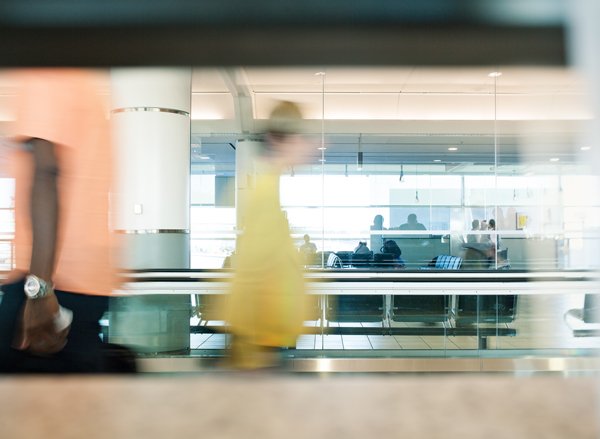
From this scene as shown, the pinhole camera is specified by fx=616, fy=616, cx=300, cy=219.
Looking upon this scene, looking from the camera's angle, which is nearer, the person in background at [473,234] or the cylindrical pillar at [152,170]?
the cylindrical pillar at [152,170]

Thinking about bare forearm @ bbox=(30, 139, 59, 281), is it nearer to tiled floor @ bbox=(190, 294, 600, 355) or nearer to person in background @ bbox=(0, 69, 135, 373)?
person in background @ bbox=(0, 69, 135, 373)

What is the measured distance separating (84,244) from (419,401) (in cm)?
82

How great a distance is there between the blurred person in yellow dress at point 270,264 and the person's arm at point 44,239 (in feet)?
2.18

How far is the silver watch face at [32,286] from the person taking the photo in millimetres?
1166

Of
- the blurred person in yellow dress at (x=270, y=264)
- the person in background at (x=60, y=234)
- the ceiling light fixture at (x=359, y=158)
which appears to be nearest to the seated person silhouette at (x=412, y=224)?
the ceiling light fixture at (x=359, y=158)

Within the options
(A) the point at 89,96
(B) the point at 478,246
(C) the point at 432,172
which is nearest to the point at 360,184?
(C) the point at 432,172

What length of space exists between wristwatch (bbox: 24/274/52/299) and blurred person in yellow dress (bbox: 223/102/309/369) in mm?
695

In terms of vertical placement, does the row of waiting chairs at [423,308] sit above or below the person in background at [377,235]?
below

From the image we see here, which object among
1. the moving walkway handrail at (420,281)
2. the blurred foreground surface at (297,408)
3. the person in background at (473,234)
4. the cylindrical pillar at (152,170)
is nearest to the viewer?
the blurred foreground surface at (297,408)

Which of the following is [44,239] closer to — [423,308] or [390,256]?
[423,308]

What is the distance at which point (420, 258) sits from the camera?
7160 mm

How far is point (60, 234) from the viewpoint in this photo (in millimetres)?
1233

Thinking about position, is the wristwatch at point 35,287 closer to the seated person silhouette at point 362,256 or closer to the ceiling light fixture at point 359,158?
the seated person silhouette at point 362,256

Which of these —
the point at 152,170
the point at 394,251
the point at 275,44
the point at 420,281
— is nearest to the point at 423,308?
the point at 420,281
